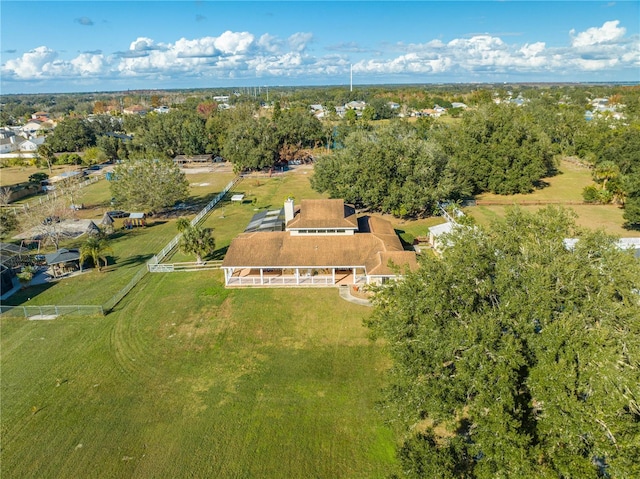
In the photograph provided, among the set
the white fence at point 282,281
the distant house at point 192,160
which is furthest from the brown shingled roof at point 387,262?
the distant house at point 192,160

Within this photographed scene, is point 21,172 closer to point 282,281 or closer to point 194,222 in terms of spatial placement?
point 194,222

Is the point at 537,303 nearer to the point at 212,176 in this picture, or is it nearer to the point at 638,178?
the point at 638,178

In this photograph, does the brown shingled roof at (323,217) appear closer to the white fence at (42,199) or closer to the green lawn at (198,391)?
the green lawn at (198,391)

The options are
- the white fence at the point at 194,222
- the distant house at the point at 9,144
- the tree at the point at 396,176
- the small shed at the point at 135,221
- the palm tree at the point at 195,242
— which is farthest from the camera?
the distant house at the point at 9,144

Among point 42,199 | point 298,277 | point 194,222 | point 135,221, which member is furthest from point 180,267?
point 42,199

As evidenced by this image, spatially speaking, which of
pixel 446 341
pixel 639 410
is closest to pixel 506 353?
pixel 446 341

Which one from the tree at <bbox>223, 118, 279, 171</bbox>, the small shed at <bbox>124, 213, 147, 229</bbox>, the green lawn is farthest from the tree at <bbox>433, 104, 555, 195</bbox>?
the small shed at <bbox>124, 213, 147, 229</bbox>
